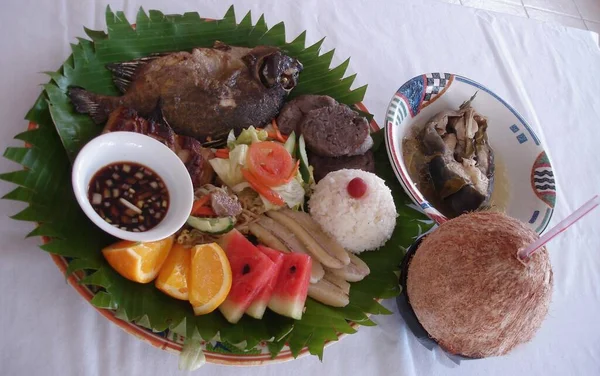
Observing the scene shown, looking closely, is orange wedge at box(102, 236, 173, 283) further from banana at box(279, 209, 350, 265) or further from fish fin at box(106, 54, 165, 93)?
fish fin at box(106, 54, 165, 93)

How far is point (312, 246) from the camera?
2148 millimetres

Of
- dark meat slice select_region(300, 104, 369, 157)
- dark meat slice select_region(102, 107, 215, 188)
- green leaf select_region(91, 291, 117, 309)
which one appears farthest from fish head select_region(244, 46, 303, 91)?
green leaf select_region(91, 291, 117, 309)

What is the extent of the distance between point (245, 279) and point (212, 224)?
1.10ft

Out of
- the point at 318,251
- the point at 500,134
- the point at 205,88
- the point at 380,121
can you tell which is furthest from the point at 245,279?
the point at 500,134

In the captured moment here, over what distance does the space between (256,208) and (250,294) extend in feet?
1.83

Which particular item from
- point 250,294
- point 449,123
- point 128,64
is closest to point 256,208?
point 250,294

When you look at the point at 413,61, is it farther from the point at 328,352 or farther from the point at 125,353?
the point at 125,353

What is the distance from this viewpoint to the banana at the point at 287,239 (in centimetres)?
208

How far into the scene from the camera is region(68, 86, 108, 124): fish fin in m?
2.08

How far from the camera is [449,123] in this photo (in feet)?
8.90

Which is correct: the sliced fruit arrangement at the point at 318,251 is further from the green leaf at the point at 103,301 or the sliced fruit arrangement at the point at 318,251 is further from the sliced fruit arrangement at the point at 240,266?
the green leaf at the point at 103,301

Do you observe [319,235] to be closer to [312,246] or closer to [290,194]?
[312,246]

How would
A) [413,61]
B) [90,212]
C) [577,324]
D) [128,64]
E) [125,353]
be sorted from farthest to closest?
[413,61] → [577,324] → [128,64] → [125,353] → [90,212]

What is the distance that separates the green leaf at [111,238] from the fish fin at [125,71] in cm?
4
